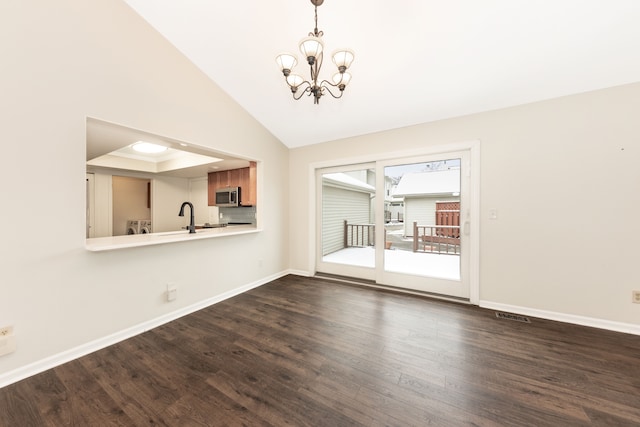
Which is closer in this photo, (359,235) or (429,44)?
(429,44)

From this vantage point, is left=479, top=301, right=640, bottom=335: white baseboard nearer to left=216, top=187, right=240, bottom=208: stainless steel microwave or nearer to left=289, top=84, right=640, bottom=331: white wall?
left=289, top=84, right=640, bottom=331: white wall

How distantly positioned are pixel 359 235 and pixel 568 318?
9.72 ft

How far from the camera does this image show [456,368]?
1849 mm

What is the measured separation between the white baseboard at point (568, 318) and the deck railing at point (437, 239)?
0.79 metres

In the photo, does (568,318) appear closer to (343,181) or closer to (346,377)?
(346,377)

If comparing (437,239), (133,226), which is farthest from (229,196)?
(437,239)

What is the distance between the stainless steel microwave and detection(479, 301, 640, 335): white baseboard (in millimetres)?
4547

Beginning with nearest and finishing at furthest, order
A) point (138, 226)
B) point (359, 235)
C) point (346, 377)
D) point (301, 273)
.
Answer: point (346, 377)
point (301, 273)
point (359, 235)
point (138, 226)

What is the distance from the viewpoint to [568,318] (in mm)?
2586

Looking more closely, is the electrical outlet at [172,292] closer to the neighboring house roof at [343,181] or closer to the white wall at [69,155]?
the white wall at [69,155]

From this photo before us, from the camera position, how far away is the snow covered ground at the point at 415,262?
342cm

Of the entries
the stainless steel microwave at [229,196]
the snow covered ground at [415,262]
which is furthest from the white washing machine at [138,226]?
the snow covered ground at [415,262]

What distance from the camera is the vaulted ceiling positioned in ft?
6.60

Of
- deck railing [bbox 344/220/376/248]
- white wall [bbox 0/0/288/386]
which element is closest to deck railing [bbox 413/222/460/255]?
deck railing [bbox 344/220/376/248]
